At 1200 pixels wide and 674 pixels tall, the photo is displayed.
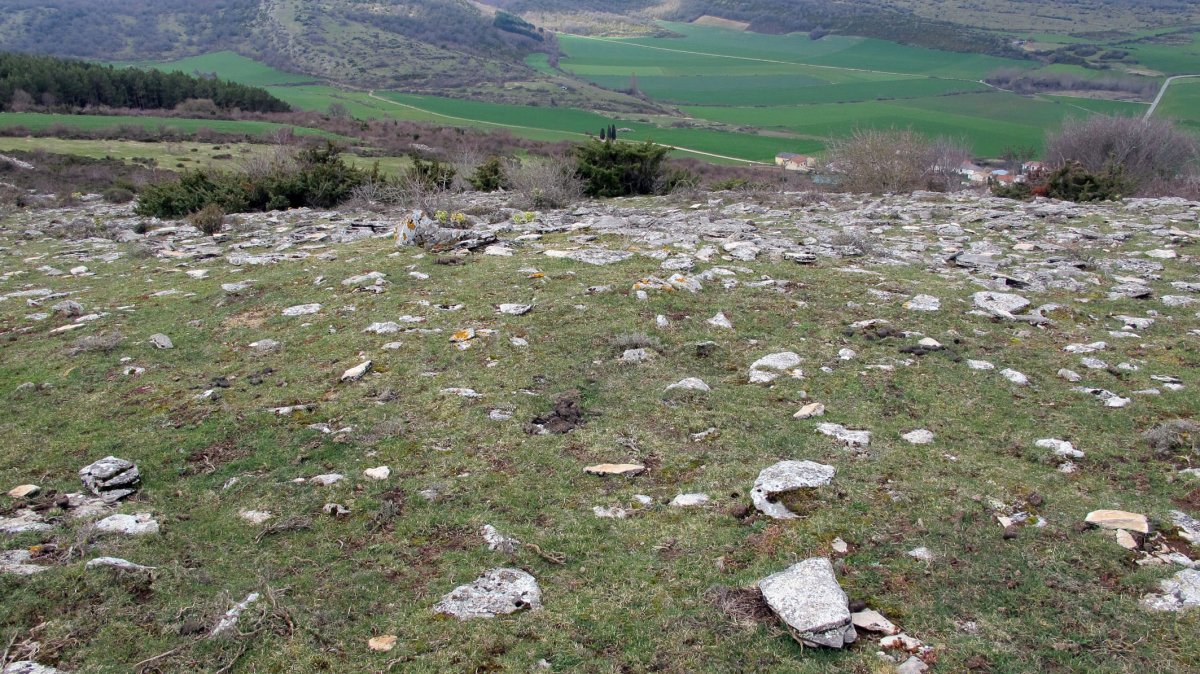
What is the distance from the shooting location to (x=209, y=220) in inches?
576

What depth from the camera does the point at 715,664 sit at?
10.4 ft

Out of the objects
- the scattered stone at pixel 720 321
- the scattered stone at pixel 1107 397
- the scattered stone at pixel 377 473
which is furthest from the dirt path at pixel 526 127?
the scattered stone at pixel 377 473

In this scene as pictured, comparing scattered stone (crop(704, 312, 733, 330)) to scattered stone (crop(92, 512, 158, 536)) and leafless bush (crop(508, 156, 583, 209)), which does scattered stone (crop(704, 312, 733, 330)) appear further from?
leafless bush (crop(508, 156, 583, 209))

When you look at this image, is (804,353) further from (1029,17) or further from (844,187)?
(1029,17)

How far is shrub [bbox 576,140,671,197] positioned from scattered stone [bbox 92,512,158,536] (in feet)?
53.1

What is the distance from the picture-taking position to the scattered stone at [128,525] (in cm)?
405

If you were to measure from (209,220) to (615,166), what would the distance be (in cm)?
1044

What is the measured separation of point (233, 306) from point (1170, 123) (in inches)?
1131

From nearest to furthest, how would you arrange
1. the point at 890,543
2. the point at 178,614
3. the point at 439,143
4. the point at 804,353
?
the point at 178,614 → the point at 890,543 → the point at 804,353 → the point at 439,143

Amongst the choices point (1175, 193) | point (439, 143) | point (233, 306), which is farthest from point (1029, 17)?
point (233, 306)

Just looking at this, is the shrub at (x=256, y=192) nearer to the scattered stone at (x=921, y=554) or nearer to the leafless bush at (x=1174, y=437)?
the scattered stone at (x=921, y=554)

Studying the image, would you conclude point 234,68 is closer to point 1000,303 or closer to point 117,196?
point 117,196

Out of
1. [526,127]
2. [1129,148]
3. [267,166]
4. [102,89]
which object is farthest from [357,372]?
[102,89]

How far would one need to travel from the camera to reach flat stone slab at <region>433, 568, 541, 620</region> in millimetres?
3527
